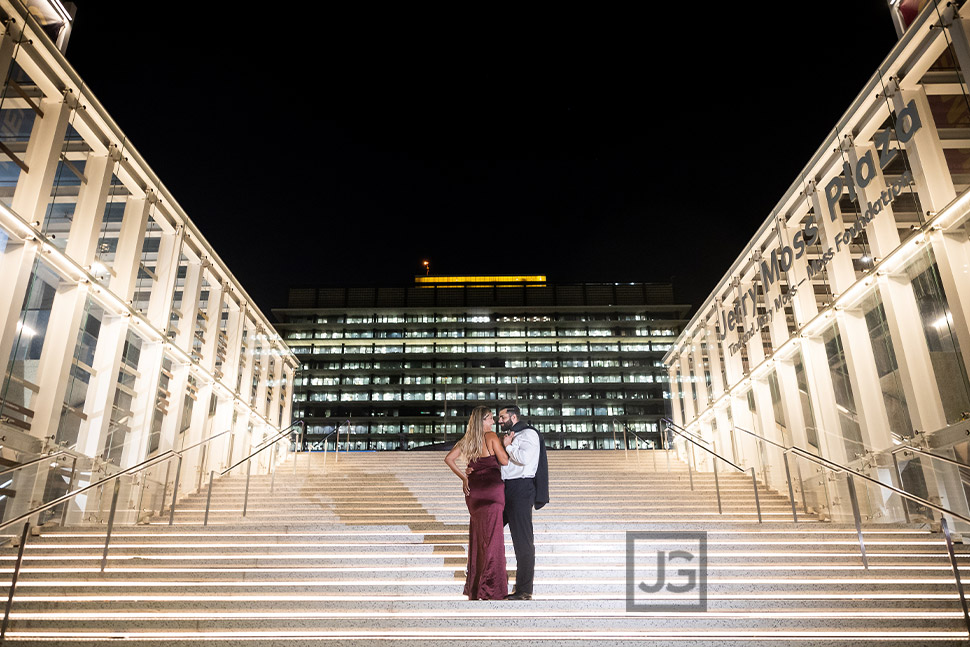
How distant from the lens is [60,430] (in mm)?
9648

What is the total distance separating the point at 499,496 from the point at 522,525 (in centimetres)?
31

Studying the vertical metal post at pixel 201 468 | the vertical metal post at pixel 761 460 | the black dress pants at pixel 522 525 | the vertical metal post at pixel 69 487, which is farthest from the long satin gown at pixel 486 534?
the vertical metal post at pixel 761 460

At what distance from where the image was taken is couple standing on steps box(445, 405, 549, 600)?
18.2 ft

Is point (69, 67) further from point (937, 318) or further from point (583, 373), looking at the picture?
point (583, 373)

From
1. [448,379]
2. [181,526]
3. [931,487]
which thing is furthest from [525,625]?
[448,379]

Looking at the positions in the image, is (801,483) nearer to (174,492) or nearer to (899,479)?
(899,479)

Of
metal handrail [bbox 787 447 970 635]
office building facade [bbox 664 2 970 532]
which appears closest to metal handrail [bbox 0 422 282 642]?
metal handrail [bbox 787 447 970 635]

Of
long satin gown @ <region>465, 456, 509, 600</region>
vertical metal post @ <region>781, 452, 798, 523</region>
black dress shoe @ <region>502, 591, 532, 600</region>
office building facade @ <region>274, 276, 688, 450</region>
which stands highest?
office building facade @ <region>274, 276, 688, 450</region>

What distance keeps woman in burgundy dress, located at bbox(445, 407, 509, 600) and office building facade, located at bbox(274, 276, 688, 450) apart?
138 feet

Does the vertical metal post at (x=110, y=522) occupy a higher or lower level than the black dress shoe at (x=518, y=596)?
higher

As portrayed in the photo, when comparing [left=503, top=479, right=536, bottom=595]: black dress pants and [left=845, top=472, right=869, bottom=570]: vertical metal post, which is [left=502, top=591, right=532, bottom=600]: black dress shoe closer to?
[left=503, top=479, right=536, bottom=595]: black dress pants

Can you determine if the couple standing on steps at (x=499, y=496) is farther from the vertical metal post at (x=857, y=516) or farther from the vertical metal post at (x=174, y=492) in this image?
the vertical metal post at (x=174, y=492)

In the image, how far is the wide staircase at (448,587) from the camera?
5023mm

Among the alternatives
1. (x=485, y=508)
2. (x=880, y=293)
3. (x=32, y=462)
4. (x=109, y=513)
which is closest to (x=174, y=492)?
(x=109, y=513)
